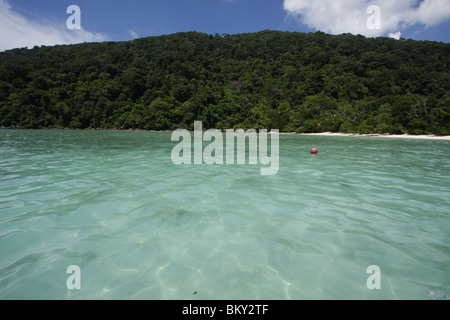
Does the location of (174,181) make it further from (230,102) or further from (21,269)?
(230,102)

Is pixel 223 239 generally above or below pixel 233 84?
below

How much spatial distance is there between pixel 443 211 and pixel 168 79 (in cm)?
8700

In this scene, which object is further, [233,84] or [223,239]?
[233,84]

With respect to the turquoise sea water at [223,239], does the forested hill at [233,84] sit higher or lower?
higher

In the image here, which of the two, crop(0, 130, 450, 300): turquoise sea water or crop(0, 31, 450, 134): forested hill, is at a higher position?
crop(0, 31, 450, 134): forested hill

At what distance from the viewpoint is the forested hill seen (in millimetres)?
54625

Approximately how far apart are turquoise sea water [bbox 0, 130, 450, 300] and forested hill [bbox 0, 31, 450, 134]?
42.0m

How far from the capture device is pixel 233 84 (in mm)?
82250

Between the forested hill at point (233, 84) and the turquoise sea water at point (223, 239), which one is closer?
the turquoise sea water at point (223, 239)

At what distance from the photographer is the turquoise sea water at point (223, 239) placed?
110 inches

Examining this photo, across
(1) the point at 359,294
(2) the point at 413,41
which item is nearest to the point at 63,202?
(1) the point at 359,294

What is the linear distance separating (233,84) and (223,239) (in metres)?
83.7

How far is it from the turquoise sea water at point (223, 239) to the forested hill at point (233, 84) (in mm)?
42033
